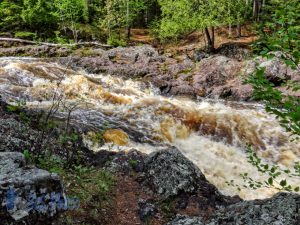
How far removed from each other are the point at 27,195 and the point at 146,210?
3124 mm

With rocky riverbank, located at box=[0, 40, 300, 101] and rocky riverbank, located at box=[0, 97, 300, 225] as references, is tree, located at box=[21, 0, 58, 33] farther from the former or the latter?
rocky riverbank, located at box=[0, 97, 300, 225]

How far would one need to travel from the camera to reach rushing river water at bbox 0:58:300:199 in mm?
11445

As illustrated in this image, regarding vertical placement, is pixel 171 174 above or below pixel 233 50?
below

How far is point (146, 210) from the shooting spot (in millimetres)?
6836

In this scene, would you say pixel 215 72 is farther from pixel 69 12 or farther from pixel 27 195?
pixel 27 195

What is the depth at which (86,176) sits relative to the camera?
716 cm

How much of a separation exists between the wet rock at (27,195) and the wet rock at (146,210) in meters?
2.51

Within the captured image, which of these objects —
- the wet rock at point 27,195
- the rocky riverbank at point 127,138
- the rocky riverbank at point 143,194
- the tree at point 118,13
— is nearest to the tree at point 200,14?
the rocky riverbank at point 127,138

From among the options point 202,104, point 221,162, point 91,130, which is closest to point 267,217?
point 221,162

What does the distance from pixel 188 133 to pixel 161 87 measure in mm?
7947

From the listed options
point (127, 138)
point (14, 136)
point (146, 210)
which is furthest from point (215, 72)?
point (146, 210)

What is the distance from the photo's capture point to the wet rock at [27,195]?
404 cm

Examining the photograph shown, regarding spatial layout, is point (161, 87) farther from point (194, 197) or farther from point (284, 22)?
point (284, 22)

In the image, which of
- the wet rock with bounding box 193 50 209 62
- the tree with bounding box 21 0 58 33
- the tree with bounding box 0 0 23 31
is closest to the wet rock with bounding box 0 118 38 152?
the wet rock with bounding box 193 50 209 62
